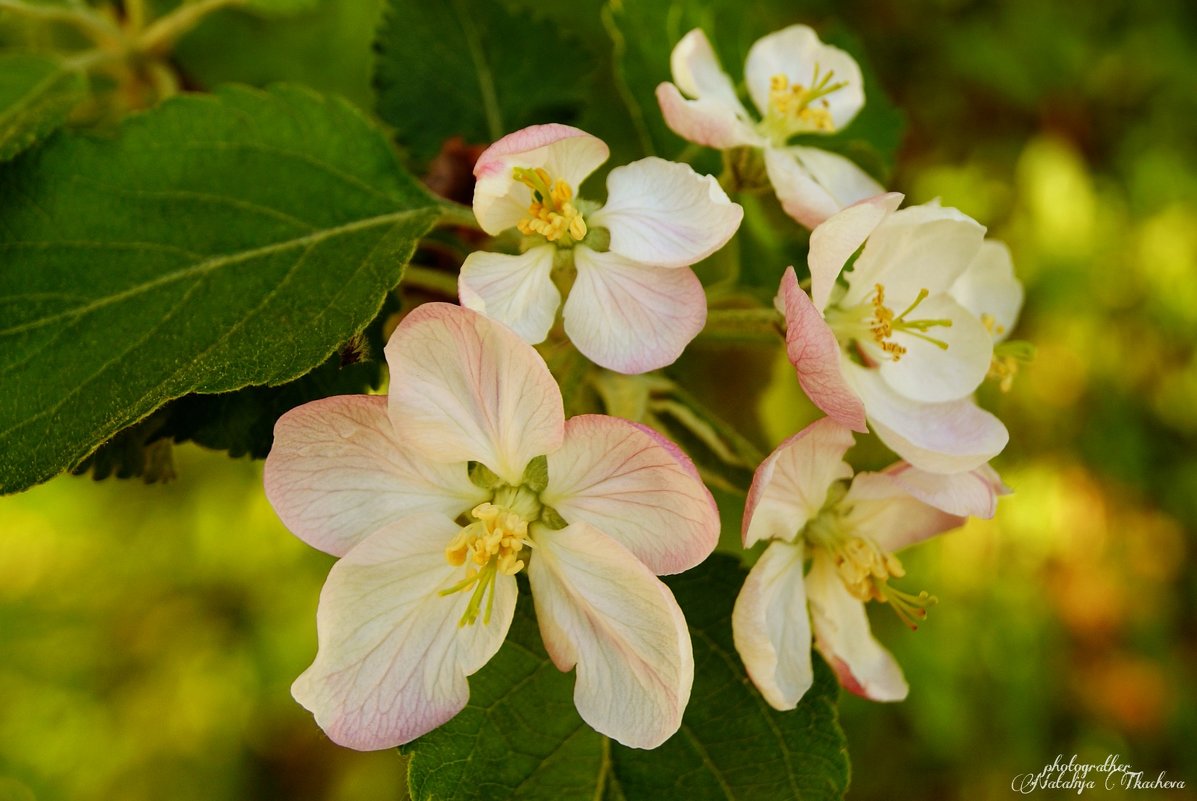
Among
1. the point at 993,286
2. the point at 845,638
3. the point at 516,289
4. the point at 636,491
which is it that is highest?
the point at 516,289

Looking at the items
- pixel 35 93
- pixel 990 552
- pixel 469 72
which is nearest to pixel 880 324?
pixel 469 72

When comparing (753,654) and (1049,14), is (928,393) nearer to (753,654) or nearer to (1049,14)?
(753,654)

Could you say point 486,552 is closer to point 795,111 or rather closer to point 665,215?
point 665,215

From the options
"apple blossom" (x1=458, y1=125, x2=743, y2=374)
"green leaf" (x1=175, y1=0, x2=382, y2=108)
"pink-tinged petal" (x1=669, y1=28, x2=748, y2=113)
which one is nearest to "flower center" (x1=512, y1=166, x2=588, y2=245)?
"apple blossom" (x1=458, y1=125, x2=743, y2=374)

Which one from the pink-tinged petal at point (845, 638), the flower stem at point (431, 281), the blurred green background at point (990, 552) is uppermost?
the flower stem at point (431, 281)

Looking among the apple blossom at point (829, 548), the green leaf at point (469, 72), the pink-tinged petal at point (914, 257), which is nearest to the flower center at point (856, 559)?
the apple blossom at point (829, 548)

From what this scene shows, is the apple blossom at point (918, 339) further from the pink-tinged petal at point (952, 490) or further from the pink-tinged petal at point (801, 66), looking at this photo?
the pink-tinged petal at point (801, 66)

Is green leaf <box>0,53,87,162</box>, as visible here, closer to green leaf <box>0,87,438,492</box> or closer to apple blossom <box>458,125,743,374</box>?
green leaf <box>0,87,438,492</box>

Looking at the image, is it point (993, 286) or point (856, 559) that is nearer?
point (856, 559)
